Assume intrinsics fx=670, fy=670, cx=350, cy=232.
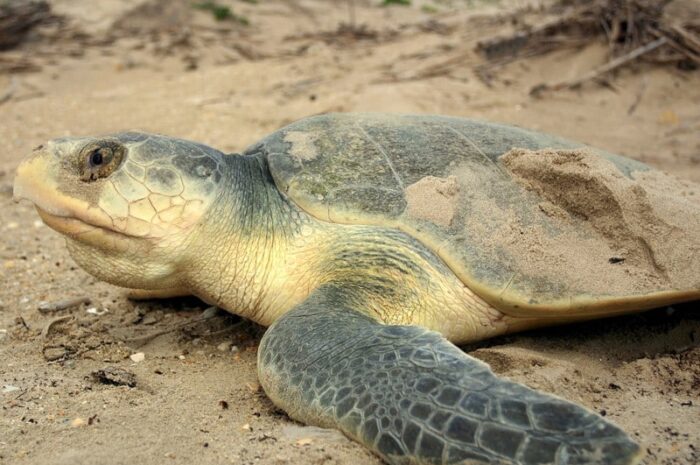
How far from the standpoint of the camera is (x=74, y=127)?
4.34 metres

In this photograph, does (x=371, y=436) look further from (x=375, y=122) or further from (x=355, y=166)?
(x=375, y=122)

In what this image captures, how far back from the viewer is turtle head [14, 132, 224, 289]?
1653mm

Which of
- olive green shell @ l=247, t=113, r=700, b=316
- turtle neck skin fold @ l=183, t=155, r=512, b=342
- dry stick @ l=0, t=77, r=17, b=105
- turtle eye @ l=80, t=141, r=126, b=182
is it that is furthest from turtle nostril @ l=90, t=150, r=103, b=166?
dry stick @ l=0, t=77, r=17, b=105

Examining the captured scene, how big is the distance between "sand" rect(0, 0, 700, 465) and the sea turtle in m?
0.13

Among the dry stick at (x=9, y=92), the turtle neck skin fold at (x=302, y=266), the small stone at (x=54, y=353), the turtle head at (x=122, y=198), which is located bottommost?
the dry stick at (x=9, y=92)

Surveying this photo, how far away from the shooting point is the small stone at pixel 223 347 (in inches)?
75.5

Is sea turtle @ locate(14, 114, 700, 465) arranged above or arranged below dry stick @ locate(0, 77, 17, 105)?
above

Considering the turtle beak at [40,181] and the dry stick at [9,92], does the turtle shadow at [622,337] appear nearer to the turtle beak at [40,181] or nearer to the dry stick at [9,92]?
the turtle beak at [40,181]

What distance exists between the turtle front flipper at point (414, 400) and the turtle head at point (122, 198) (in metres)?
0.40


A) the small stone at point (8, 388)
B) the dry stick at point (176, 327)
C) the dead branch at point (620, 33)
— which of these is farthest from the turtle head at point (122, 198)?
the dead branch at point (620, 33)

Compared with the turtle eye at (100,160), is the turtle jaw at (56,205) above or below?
below

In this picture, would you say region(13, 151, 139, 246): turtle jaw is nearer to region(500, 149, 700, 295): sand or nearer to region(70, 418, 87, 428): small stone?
region(70, 418, 87, 428): small stone

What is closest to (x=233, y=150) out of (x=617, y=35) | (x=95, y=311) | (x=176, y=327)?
(x=95, y=311)

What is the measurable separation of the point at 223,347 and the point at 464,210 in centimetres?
79
